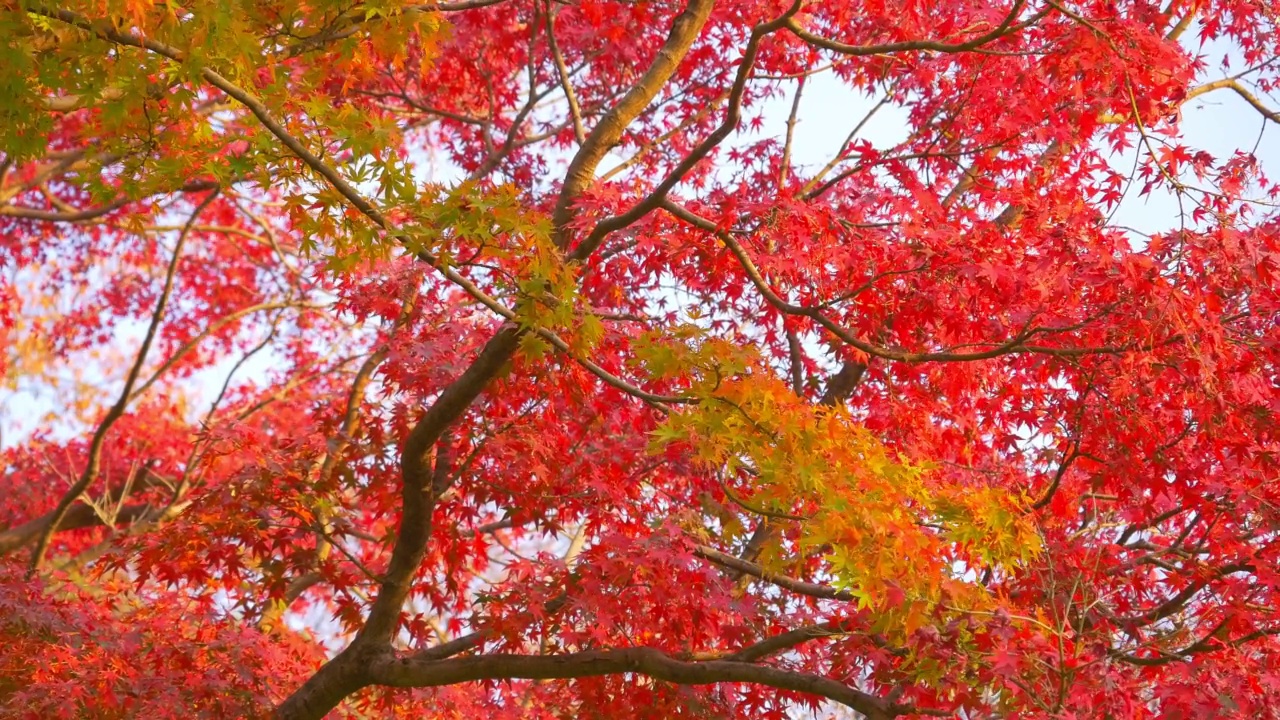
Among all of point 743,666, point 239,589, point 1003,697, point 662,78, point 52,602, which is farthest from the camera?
point 239,589

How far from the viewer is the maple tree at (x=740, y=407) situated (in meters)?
3.78

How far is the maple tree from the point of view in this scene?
3.78 meters

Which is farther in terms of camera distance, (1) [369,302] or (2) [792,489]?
(1) [369,302]

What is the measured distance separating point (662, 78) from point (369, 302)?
194cm

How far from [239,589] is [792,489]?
3968 millimetres

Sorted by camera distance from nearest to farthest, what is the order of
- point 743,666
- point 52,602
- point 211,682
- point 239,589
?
point 743,666 < point 211,682 < point 52,602 < point 239,589

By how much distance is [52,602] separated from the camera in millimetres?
5879

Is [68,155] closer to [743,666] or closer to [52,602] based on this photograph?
[52,602]

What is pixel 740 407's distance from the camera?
373 centimetres

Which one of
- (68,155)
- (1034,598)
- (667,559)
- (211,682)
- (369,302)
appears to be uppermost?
(68,155)

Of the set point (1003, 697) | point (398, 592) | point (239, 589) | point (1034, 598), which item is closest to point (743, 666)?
point (1003, 697)

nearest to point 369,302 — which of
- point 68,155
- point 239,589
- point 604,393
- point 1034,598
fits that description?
point 604,393

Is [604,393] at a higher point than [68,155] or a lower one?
lower

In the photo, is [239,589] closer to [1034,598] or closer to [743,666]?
[743,666]
